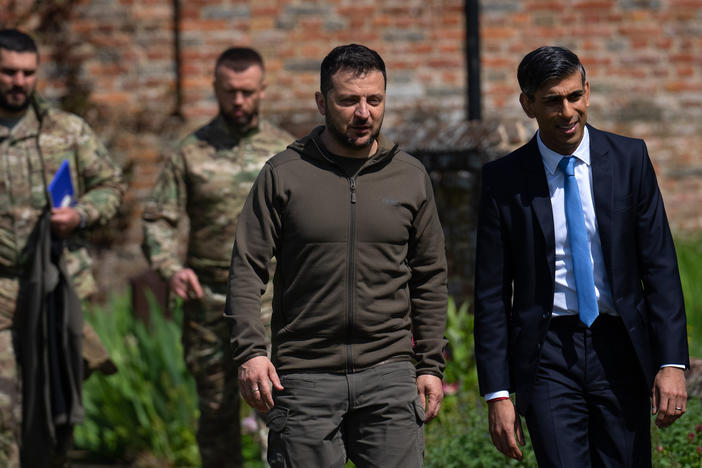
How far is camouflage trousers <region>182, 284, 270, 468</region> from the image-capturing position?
5.54 m

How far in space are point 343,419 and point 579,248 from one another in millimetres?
946

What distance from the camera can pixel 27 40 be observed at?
5348 millimetres

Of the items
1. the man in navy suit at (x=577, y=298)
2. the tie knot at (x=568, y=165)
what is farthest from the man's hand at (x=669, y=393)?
the tie knot at (x=568, y=165)

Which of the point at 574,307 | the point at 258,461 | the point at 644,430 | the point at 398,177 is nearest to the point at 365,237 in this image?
the point at 398,177

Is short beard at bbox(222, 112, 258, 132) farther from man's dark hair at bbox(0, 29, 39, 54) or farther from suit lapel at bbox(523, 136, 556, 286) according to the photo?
suit lapel at bbox(523, 136, 556, 286)

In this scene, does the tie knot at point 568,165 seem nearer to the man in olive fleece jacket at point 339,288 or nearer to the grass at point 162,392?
the man in olive fleece jacket at point 339,288

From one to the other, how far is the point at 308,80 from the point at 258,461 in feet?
13.7

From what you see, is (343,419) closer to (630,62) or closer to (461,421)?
(461,421)

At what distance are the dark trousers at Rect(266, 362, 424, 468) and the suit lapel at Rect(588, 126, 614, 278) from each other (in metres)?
0.79

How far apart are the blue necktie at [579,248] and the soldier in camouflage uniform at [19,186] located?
2694mm

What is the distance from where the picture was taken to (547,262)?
3.50m

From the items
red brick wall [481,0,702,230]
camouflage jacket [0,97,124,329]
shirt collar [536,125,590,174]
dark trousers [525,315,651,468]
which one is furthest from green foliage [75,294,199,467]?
red brick wall [481,0,702,230]

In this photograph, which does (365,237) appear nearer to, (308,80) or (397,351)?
(397,351)

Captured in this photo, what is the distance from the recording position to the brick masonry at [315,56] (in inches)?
377
